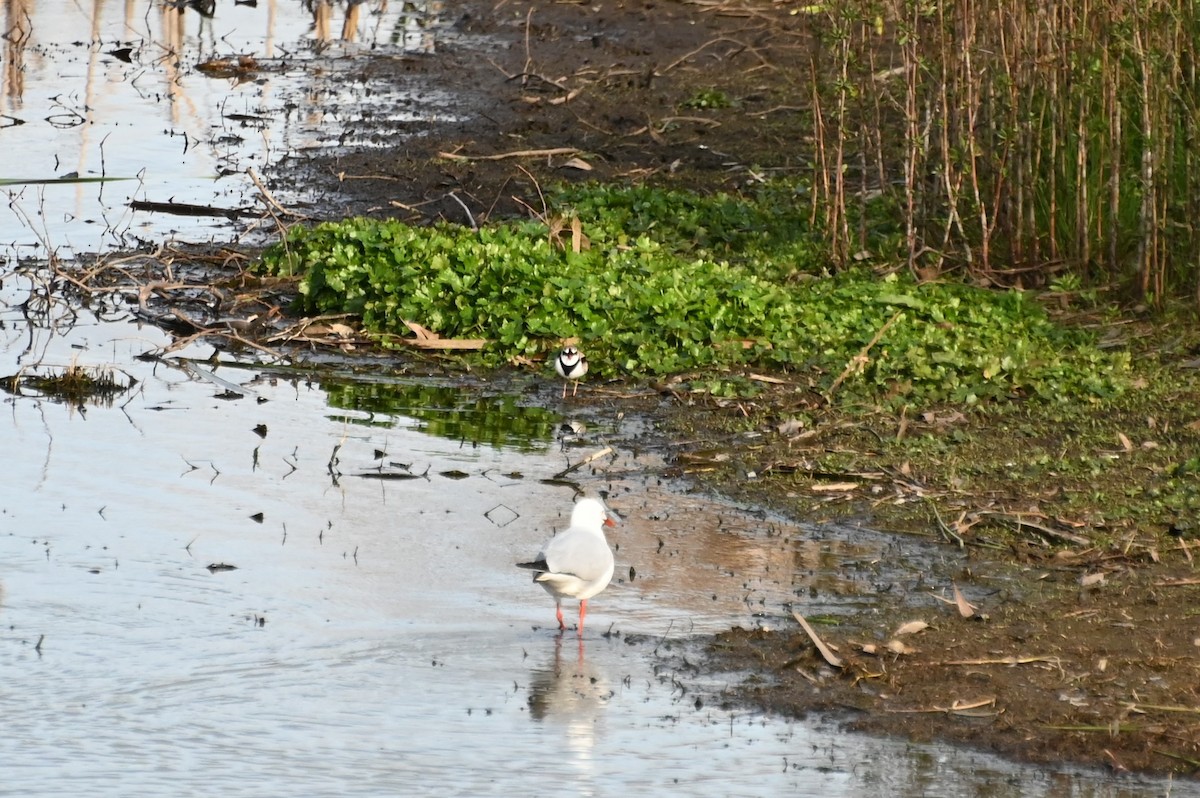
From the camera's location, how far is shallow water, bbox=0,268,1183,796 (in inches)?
228

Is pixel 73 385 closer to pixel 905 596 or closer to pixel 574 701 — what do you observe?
pixel 574 701

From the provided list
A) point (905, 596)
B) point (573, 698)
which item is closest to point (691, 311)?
point (905, 596)

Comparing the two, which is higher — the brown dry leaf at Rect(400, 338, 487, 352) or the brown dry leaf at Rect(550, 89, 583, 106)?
the brown dry leaf at Rect(550, 89, 583, 106)

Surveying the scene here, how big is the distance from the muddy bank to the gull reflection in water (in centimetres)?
42

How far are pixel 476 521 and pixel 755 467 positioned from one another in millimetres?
1516

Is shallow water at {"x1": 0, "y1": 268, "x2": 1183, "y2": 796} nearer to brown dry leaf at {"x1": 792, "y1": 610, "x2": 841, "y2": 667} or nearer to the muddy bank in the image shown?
the muddy bank

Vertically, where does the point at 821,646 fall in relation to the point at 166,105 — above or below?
below

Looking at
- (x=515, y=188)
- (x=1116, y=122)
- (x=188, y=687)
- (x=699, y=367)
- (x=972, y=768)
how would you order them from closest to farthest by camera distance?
(x=972, y=768), (x=188, y=687), (x=699, y=367), (x=1116, y=122), (x=515, y=188)

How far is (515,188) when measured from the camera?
49.7 ft

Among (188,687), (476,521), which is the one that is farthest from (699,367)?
(188,687)

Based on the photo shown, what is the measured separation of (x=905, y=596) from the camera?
24.0 ft

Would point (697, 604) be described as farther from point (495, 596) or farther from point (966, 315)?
point (966, 315)

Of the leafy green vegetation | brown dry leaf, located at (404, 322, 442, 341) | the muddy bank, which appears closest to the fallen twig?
the muddy bank

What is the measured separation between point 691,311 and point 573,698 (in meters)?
4.88
